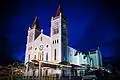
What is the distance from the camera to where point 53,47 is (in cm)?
621

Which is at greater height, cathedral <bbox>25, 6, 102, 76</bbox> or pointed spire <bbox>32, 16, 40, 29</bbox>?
pointed spire <bbox>32, 16, 40, 29</bbox>

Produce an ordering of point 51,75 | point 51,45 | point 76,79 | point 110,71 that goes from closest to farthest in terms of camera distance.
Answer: point 110,71 < point 76,79 < point 51,75 < point 51,45

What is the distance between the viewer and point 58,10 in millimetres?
5648

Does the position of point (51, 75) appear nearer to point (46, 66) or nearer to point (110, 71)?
point (46, 66)

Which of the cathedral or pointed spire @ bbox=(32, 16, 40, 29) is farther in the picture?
pointed spire @ bbox=(32, 16, 40, 29)

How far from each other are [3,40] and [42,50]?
4.62 ft

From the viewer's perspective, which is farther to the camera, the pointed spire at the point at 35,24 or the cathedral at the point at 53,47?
the pointed spire at the point at 35,24

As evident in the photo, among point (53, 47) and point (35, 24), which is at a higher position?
point (35, 24)

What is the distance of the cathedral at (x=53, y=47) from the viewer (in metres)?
5.46

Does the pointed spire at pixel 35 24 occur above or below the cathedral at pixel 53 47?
above

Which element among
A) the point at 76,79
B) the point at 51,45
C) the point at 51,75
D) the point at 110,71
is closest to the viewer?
the point at 110,71

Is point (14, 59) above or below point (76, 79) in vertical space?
above

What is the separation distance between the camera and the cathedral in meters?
5.46

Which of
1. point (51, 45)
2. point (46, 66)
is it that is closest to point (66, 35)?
point (51, 45)
